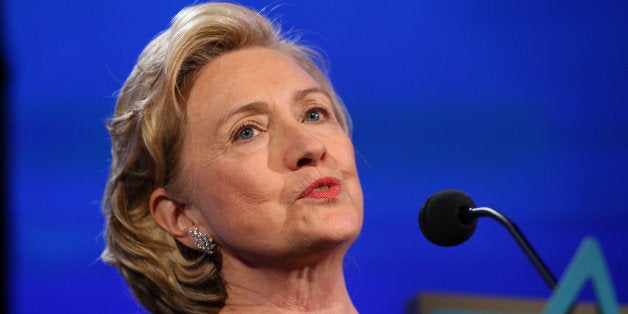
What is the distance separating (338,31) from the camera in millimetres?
2506

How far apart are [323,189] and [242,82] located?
0.95 ft

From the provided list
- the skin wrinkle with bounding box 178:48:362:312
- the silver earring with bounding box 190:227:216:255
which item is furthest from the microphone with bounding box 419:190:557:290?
the silver earring with bounding box 190:227:216:255

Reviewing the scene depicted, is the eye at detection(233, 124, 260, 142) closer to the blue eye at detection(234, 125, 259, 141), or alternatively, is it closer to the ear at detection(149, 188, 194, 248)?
the blue eye at detection(234, 125, 259, 141)

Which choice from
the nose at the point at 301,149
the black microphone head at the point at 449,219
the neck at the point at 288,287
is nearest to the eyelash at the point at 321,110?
the nose at the point at 301,149

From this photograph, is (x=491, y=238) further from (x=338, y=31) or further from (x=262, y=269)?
(x=262, y=269)

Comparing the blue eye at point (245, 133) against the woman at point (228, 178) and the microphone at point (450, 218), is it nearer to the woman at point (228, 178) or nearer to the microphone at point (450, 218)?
the woman at point (228, 178)

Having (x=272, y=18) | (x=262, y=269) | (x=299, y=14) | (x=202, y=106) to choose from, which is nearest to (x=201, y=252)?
(x=262, y=269)

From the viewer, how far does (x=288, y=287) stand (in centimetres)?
182

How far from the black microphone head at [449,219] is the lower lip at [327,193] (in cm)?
31

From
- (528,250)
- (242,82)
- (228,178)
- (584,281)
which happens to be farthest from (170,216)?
(584,281)

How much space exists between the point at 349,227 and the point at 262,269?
0.23 m

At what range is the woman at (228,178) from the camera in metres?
1.70

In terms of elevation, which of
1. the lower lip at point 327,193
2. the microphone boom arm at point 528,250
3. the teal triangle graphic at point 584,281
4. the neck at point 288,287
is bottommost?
the teal triangle graphic at point 584,281

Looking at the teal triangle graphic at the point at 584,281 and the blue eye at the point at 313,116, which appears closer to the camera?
the teal triangle graphic at the point at 584,281
